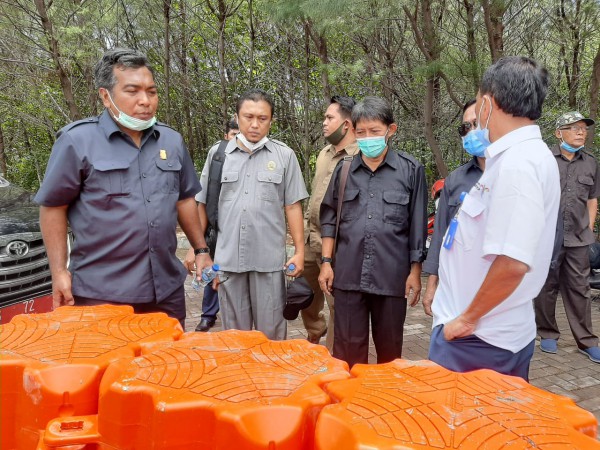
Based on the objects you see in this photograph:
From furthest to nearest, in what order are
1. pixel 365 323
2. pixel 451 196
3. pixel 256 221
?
pixel 256 221
pixel 365 323
pixel 451 196

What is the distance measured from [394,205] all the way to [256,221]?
2.93 ft

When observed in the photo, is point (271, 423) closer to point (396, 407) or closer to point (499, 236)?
point (396, 407)

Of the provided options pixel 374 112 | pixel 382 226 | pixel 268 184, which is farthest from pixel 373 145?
pixel 268 184

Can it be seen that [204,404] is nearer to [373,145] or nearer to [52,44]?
[373,145]

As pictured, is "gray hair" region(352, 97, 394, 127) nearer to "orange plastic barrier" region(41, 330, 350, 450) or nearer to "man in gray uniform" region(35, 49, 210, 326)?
"man in gray uniform" region(35, 49, 210, 326)

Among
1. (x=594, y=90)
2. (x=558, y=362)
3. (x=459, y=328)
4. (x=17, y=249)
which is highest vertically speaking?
(x=594, y=90)

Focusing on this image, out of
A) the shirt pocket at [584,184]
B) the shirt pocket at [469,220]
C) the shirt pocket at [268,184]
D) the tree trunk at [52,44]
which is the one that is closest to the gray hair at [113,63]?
the shirt pocket at [268,184]

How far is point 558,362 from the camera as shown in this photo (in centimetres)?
404

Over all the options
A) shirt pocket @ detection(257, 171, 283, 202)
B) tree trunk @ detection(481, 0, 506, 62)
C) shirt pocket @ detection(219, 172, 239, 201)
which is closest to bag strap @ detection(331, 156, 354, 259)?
shirt pocket @ detection(257, 171, 283, 202)

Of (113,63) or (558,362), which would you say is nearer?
(113,63)

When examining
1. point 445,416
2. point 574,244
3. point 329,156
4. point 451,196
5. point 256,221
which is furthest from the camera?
point 574,244

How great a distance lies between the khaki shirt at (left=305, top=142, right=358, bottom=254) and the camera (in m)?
3.81

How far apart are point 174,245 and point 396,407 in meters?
1.60

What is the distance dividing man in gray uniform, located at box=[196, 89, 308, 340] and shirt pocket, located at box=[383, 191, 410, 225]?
647mm
